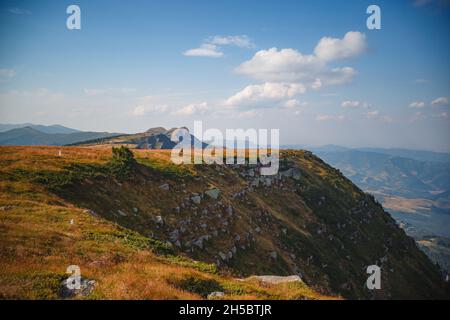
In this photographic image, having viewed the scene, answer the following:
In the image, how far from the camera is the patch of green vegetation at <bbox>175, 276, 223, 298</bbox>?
16391 millimetres

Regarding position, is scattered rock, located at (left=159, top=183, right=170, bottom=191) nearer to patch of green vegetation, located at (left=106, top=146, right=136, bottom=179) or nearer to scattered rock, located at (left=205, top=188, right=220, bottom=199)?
patch of green vegetation, located at (left=106, top=146, right=136, bottom=179)

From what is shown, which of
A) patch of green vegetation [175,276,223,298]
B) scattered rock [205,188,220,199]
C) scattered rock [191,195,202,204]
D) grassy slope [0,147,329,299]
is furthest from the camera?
scattered rock [205,188,220,199]

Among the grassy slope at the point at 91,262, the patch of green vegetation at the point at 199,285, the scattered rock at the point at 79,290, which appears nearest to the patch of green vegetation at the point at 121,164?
the grassy slope at the point at 91,262

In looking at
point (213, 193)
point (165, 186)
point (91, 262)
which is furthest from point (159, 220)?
point (91, 262)

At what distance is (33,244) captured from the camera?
18047 mm

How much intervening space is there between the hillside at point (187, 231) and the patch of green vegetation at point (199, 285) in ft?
0.24

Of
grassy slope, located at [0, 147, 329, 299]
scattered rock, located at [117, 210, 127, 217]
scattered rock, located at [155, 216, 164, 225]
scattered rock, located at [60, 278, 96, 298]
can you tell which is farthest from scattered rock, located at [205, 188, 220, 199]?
scattered rock, located at [60, 278, 96, 298]

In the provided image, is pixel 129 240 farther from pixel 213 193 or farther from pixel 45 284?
pixel 213 193

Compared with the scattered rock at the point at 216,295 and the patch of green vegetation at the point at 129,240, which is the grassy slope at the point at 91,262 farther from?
the scattered rock at the point at 216,295

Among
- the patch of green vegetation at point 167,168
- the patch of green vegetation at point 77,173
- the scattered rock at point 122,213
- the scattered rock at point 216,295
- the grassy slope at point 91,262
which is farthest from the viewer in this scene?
the patch of green vegetation at point 167,168

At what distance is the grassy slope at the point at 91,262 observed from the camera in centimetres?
1415

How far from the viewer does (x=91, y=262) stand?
17453 millimetres
